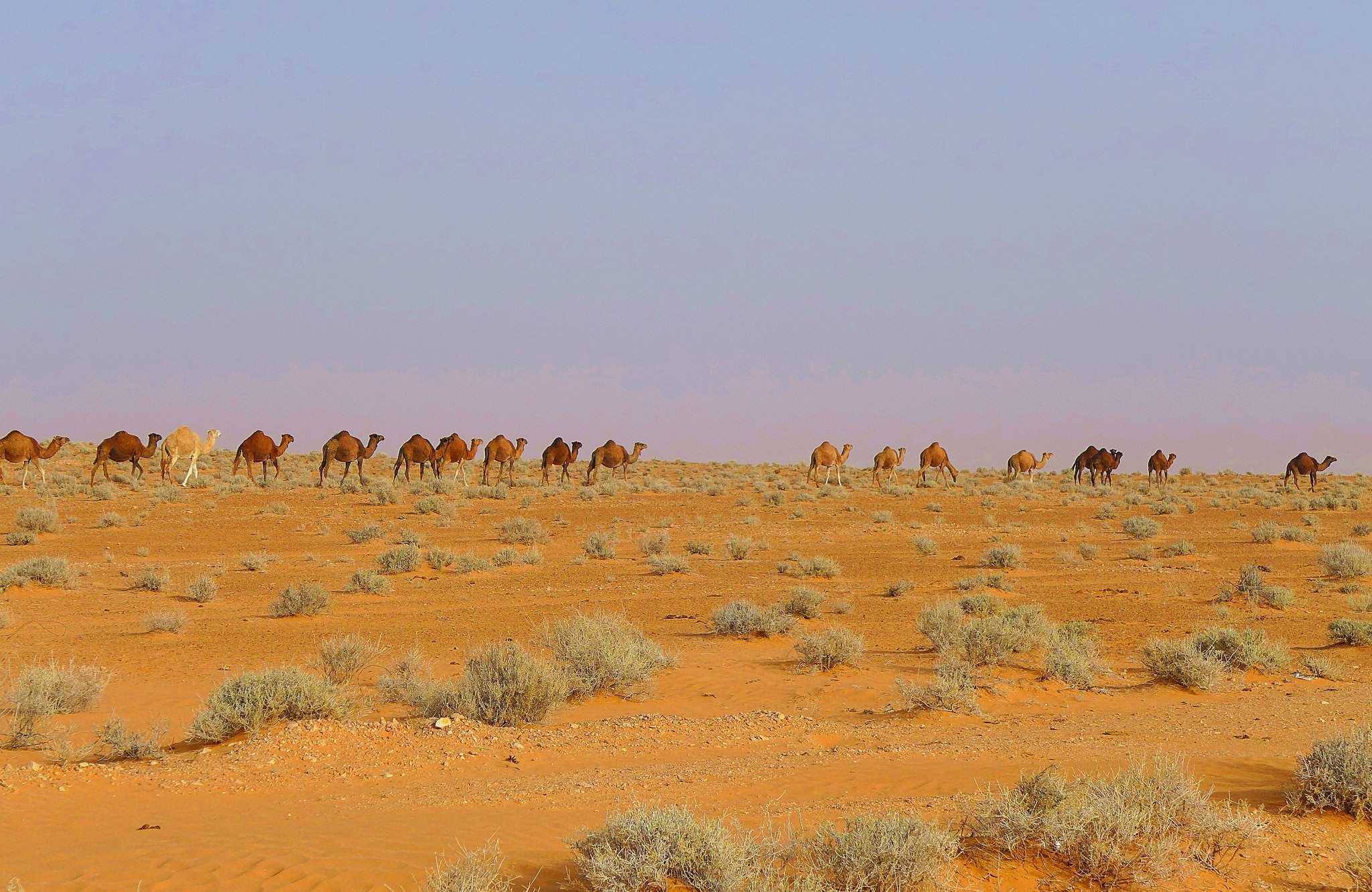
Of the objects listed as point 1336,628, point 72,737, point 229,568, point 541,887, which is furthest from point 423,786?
point 229,568

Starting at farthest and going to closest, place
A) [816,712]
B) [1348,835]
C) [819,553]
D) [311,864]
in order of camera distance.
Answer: [819,553] → [816,712] → [1348,835] → [311,864]

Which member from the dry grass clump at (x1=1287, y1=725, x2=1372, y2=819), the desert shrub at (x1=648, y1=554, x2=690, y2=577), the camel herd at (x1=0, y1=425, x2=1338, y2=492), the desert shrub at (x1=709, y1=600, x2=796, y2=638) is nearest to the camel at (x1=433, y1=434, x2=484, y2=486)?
the camel herd at (x1=0, y1=425, x2=1338, y2=492)

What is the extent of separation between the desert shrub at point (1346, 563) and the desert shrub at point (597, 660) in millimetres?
15985

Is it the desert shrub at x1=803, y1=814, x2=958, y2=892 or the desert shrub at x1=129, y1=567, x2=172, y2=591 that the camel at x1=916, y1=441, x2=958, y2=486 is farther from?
the desert shrub at x1=803, y1=814, x2=958, y2=892

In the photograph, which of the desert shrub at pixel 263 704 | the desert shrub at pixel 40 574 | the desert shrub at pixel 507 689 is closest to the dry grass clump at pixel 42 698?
the desert shrub at pixel 263 704

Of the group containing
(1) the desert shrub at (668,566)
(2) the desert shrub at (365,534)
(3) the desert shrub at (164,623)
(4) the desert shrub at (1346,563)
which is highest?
(4) the desert shrub at (1346,563)

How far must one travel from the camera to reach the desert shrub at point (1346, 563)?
67.0 feet

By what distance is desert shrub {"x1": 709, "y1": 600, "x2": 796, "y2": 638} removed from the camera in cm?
1552

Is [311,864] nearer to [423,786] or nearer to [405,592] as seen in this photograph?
[423,786]

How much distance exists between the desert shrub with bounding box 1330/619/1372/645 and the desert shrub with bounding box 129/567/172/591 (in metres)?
19.8

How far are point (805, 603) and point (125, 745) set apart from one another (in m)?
10.7

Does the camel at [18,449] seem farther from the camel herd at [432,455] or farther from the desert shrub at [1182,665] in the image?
the desert shrub at [1182,665]

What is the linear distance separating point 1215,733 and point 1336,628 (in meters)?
7.27

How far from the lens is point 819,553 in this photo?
25.5 meters
